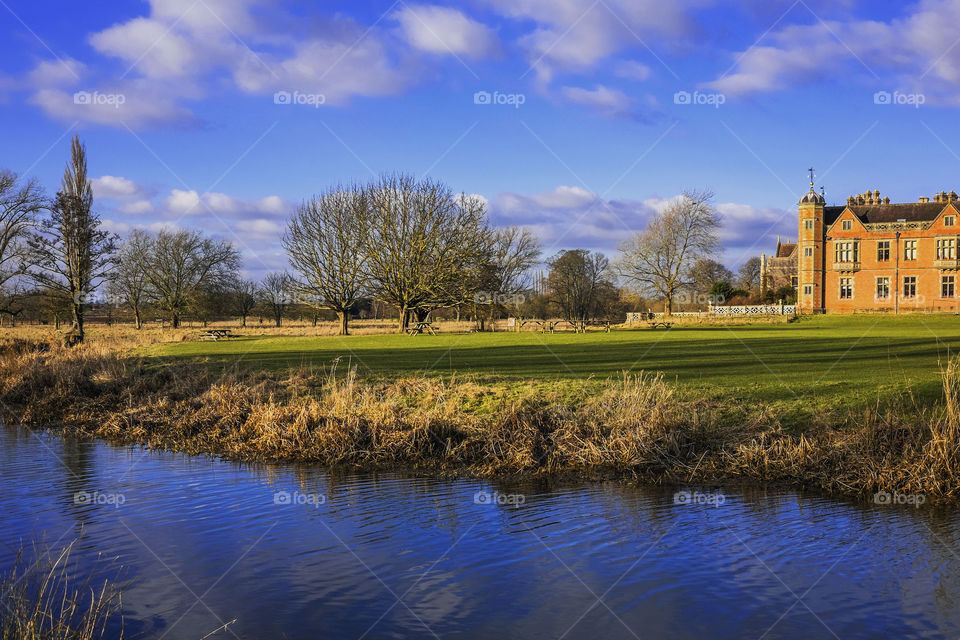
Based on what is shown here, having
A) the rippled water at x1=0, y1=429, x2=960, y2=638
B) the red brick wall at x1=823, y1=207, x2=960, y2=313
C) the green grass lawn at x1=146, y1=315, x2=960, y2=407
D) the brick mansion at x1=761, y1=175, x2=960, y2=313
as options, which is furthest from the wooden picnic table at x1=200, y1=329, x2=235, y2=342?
the red brick wall at x1=823, y1=207, x2=960, y2=313

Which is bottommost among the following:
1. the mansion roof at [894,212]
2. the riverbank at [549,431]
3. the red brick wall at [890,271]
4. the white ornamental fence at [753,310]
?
the riverbank at [549,431]

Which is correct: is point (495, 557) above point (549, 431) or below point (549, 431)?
below

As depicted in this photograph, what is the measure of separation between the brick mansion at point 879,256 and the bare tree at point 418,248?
3995 centimetres

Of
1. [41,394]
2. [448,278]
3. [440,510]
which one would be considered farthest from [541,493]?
[448,278]

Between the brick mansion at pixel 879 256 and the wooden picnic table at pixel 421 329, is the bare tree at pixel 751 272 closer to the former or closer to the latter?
the brick mansion at pixel 879 256

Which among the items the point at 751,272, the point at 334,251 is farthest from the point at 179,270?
the point at 751,272

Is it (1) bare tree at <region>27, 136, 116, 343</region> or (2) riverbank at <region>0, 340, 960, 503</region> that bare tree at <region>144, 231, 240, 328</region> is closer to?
(1) bare tree at <region>27, 136, 116, 343</region>

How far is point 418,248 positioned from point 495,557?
42004 millimetres

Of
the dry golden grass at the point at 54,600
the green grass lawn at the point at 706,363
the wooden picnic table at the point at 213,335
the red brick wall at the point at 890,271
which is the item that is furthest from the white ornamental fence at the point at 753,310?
the dry golden grass at the point at 54,600

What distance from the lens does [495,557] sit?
8.39 meters

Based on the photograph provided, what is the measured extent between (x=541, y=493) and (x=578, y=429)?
1.94 meters

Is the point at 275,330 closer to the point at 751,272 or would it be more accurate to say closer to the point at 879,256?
the point at 879,256

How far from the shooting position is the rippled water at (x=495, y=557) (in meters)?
6.75

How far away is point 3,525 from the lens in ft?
31.9
